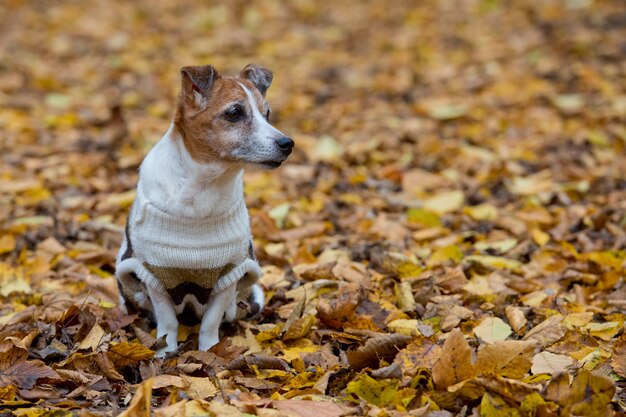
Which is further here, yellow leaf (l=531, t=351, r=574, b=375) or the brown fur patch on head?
the brown fur patch on head

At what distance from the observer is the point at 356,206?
590 centimetres

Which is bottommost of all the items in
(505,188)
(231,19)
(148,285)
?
(505,188)

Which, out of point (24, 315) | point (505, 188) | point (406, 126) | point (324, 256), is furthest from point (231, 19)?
point (24, 315)

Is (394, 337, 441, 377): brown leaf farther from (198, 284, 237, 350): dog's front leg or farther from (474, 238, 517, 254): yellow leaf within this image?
(474, 238, 517, 254): yellow leaf

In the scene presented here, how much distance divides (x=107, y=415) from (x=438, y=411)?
3.87ft

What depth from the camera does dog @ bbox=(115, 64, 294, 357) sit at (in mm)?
3404

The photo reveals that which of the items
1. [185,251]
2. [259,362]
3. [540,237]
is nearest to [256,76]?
[185,251]

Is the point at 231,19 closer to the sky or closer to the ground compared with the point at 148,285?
closer to the sky

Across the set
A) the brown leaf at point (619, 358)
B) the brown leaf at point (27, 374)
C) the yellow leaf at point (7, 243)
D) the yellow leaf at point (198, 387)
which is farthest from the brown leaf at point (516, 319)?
the yellow leaf at point (7, 243)

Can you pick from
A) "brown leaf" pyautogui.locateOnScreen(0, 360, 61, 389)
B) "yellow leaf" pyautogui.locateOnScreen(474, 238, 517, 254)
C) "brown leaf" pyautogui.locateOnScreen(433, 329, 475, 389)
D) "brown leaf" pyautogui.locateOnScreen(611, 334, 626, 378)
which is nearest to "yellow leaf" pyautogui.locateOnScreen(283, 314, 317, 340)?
"brown leaf" pyautogui.locateOnScreen(433, 329, 475, 389)

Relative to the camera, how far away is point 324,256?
485 cm

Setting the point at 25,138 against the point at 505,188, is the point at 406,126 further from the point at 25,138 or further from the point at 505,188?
the point at 25,138

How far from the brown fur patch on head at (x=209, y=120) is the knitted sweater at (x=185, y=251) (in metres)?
0.28

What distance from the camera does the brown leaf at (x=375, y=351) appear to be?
320 centimetres
